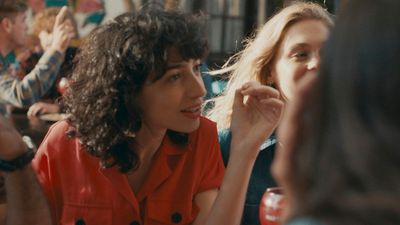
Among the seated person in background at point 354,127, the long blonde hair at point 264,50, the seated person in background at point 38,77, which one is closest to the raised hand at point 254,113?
the long blonde hair at point 264,50

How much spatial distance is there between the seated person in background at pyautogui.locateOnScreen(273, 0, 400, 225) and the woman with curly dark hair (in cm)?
127

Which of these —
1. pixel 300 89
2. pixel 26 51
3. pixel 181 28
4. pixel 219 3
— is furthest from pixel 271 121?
pixel 219 3

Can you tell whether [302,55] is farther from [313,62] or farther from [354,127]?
[354,127]

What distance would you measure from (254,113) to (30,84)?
2.82 m

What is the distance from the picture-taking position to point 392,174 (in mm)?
1061

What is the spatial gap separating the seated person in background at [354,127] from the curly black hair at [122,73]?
129cm

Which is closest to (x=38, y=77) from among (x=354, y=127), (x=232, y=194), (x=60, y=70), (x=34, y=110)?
(x=34, y=110)

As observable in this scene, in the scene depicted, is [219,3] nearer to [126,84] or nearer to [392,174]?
[126,84]

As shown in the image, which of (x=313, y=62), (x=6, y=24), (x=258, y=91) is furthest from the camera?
(x=6, y=24)

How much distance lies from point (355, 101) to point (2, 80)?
4.22 m

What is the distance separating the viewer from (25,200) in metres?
2.26

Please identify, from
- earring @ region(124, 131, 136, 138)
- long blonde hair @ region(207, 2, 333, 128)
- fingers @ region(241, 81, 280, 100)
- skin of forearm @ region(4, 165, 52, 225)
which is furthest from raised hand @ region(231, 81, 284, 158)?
skin of forearm @ region(4, 165, 52, 225)

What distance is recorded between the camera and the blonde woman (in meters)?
2.80

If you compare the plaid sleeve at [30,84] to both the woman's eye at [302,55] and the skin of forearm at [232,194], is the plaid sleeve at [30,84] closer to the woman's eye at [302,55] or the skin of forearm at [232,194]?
the woman's eye at [302,55]
